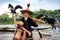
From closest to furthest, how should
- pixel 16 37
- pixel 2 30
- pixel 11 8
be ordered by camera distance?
pixel 16 37
pixel 11 8
pixel 2 30

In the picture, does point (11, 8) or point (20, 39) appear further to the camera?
point (11, 8)

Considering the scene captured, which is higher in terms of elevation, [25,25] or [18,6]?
[18,6]

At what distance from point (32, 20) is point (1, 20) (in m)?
24.4

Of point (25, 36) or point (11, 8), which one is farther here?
point (11, 8)

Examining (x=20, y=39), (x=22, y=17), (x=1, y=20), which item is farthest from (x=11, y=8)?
(x=1, y=20)

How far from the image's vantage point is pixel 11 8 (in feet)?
26.3

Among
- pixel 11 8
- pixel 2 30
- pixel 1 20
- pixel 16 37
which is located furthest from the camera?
pixel 1 20

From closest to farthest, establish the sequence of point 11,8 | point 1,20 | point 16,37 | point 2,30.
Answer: point 16,37
point 11,8
point 2,30
point 1,20

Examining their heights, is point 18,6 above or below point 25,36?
above

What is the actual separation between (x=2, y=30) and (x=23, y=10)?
12.8 m

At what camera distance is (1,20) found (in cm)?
3164

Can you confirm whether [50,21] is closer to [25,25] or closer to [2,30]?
[25,25]

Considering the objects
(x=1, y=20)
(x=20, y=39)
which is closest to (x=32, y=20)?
(x=20, y=39)

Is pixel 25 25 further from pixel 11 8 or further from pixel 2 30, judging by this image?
pixel 2 30
